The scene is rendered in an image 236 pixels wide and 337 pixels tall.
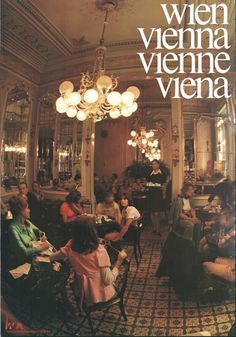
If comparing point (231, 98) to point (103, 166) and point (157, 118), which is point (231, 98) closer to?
point (157, 118)

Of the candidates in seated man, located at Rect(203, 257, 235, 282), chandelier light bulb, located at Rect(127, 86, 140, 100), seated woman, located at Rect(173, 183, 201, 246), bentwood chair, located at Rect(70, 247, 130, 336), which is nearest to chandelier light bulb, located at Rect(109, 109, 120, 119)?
chandelier light bulb, located at Rect(127, 86, 140, 100)

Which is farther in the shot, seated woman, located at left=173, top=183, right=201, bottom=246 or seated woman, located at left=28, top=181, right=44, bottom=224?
seated woman, located at left=28, top=181, right=44, bottom=224

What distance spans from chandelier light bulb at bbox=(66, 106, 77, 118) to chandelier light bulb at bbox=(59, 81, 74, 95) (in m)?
0.09

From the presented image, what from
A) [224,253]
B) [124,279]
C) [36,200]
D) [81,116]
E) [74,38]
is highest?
[74,38]

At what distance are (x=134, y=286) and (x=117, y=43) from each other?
1225 mm

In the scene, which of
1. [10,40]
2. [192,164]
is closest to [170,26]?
[192,164]

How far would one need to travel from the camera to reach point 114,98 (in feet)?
4.93

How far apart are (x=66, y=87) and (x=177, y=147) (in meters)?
0.70

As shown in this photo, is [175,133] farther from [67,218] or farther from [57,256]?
[57,256]

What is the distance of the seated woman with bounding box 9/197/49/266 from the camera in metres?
1.42

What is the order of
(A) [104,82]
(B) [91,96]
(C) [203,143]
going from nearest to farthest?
1. (C) [203,143]
2. (A) [104,82]
3. (B) [91,96]

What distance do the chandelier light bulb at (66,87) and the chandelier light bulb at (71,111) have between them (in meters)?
0.09

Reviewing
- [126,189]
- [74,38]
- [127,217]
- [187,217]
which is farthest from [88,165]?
[74,38]

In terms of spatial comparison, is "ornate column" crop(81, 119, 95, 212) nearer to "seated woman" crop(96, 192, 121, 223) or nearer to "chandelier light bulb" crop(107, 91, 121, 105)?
"seated woman" crop(96, 192, 121, 223)
